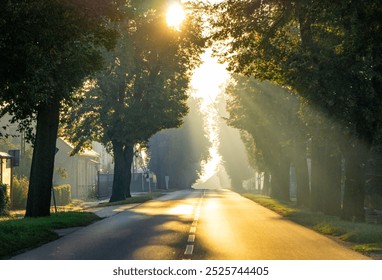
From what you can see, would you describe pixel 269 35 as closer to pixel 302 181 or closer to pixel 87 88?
pixel 302 181

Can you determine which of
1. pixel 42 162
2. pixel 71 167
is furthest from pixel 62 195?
pixel 42 162

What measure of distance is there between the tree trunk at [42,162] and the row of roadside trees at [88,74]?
35 mm

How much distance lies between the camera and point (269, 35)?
71.1 feet

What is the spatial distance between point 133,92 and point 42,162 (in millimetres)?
21465

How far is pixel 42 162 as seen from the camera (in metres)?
22.0

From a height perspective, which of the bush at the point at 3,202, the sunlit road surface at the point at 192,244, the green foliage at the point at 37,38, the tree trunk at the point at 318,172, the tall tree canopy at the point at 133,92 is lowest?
the sunlit road surface at the point at 192,244

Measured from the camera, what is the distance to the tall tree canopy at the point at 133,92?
39.5m

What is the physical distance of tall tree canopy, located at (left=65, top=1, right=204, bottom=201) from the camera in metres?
39.5

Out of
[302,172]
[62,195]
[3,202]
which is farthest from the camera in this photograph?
[62,195]

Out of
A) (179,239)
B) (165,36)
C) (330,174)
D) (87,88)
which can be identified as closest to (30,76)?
(179,239)

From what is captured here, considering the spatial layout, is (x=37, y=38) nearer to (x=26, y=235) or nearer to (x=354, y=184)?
(x=26, y=235)

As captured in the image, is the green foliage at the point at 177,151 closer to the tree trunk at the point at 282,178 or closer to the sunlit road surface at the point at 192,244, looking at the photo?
the tree trunk at the point at 282,178

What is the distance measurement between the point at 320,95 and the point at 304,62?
1170 mm

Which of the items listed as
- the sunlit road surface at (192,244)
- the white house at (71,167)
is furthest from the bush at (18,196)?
the white house at (71,167)
